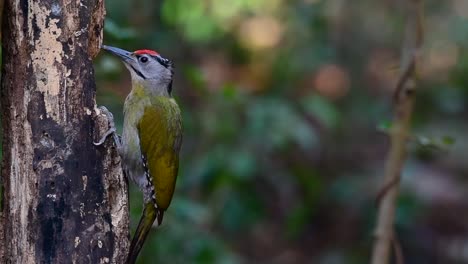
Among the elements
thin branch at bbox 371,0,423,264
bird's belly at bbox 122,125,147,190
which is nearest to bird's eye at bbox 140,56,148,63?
bird's belly at bbox 122,125,147,190

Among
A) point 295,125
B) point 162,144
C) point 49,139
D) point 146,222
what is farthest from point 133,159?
point 295,125

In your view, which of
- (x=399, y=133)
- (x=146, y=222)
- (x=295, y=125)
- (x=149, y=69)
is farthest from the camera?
(x=295, y=125)

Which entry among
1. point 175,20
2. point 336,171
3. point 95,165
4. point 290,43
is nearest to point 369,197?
point 336,171

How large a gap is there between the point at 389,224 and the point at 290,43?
3819 millimetres

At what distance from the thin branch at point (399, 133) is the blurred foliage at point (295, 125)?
0.94 feet

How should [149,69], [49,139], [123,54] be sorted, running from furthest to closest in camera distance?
[149,69] < [123,54] < [49,139]

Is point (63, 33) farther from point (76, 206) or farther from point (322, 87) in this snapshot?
point (322, 87)

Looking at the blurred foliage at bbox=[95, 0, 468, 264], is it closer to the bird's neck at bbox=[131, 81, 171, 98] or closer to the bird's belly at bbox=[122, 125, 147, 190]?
the bird's neck at bbox=[131, 81, 171, 98]

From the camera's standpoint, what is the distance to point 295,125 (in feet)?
23.1

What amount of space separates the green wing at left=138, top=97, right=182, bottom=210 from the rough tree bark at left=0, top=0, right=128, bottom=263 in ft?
2.47

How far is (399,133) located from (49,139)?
2377mm

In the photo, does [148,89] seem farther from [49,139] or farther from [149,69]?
[49,139]

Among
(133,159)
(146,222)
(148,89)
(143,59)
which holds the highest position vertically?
(143,59)

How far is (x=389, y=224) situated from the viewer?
577 centimetres
